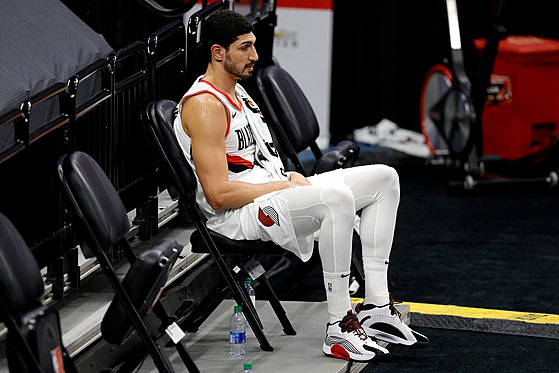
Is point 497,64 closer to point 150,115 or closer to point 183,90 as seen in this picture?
point 183,90

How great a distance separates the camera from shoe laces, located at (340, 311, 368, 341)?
3.97 m

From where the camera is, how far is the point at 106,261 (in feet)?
11.2

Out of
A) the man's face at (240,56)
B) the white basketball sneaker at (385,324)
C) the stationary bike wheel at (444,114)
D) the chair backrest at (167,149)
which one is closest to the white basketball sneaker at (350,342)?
the white basketball sneaker at (385,324)

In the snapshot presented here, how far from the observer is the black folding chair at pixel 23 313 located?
2.88 metres

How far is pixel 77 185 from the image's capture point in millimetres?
3338

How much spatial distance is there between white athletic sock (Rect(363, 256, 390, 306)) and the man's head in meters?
0.92

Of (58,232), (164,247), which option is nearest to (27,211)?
(58,232)

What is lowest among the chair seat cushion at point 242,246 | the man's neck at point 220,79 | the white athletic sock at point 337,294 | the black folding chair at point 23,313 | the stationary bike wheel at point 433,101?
the stationary bike wheel at point 433,101

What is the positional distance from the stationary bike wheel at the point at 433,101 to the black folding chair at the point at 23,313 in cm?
529

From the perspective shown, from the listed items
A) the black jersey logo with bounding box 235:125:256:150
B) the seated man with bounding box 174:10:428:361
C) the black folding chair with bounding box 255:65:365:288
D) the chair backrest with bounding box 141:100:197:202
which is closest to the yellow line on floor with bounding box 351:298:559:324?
the black folding chair with bounding box 255:65:365:288

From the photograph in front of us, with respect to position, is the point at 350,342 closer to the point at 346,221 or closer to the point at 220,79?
the point at 346,221

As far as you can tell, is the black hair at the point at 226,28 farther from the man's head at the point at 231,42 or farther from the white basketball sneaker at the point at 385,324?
the white basketball sneaker at the point at 385,324

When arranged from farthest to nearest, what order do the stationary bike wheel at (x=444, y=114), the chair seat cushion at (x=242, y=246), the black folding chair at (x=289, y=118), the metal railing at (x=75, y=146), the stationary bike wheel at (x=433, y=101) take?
the stationary bike wheel at (x=433, y=101), the stationary bike wheel at (x=444, y=114), the black folding chair at (x=289, y=118), the chair seat cushion at (x=242, y=246), the metal railing at (x=75, y=146)

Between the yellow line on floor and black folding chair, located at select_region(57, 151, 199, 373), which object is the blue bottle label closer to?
black folding chair, located at select_region(57, 151, 199, 373)
